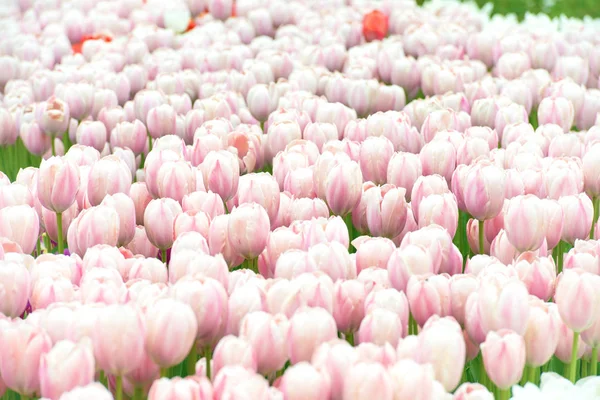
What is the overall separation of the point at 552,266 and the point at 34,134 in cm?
213

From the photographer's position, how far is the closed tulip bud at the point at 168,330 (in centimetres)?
150

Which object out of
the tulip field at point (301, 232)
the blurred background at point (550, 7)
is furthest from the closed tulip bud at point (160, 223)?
the blurred background at point (550, 7)

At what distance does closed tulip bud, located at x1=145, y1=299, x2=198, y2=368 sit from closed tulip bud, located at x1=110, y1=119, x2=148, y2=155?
1772mm

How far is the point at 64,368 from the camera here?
1.42m

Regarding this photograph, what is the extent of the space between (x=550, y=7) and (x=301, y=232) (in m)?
7.93

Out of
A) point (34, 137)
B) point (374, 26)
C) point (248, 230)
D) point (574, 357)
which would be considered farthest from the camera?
point (374, 26)

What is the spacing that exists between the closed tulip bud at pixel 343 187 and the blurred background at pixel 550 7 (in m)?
6.51

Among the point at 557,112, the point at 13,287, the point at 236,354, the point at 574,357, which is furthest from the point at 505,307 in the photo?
the point at 557,112

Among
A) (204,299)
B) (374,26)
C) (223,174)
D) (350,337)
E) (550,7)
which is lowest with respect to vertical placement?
(550,7)

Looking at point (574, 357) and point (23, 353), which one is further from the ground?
point (23, 353)

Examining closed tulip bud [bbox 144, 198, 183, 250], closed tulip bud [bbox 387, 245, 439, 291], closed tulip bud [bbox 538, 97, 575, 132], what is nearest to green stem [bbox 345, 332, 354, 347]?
closed tulip bud [bbox 387, 245, 439, 291]

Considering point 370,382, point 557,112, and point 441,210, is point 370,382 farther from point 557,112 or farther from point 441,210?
point 557,112

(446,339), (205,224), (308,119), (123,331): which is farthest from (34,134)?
(446,339)

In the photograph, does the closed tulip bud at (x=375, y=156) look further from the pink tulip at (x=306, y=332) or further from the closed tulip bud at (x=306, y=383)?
the closed tulip bud at (x=306, y=383)
